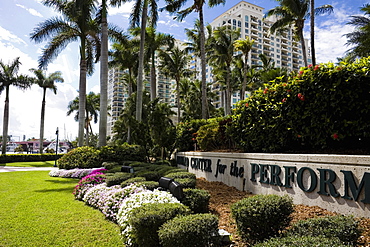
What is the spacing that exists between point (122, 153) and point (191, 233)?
492 inches

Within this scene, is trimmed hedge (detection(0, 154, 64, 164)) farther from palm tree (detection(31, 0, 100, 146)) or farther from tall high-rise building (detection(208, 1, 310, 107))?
tall high-rise building (detection(208, 1, 310, 107))

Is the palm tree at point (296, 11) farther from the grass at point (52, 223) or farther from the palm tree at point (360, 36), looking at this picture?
the grass at point (52, 223)

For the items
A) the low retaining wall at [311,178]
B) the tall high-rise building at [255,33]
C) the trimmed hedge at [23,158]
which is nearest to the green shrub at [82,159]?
the low retaining wall at [311,178]

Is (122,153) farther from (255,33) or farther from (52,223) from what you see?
(255,33)

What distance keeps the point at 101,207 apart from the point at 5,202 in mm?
3298

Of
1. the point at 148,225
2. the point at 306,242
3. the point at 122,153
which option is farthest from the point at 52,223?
the point at 122,153

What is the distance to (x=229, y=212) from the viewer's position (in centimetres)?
511

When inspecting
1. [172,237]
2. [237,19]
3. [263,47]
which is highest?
[237,19]

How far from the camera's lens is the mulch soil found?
3600mm

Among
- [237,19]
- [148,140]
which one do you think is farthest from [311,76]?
[237,19]

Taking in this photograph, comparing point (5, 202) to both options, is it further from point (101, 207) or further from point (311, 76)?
point (311, 76)

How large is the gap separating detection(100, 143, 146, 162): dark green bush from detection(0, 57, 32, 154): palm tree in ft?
65.7

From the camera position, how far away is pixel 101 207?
6363 mm

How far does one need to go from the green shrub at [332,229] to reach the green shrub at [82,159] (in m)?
13.0
